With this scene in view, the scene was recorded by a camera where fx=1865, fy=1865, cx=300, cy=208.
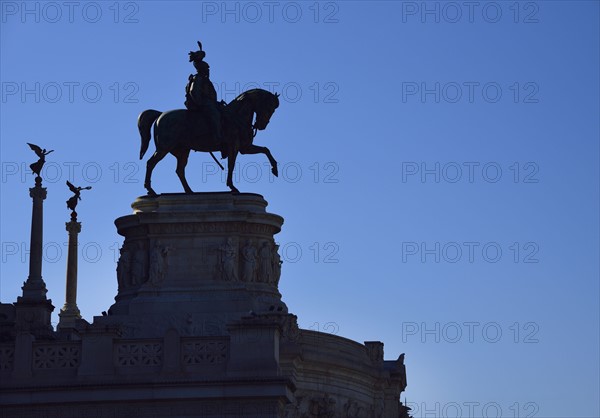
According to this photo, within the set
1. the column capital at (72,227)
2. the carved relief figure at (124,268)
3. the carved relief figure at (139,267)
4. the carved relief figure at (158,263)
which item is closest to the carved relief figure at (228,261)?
the carved relief figure at (158,263)

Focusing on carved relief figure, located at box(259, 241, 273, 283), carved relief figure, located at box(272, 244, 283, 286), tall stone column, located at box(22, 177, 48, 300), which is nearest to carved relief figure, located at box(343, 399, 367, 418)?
carved relief figure, located at box(272, 244, 283, 286)

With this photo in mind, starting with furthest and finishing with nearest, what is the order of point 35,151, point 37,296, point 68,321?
1. point 68,321
2. point 35,151
3. point 37,296

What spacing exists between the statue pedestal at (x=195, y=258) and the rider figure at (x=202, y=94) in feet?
10.6

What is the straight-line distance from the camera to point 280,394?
163 feet

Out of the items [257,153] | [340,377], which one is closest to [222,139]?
[257,153]

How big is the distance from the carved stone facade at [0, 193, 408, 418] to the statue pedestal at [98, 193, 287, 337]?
40 millimetres

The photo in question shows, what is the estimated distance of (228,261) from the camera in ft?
241

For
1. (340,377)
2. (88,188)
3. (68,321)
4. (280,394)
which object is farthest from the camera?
(88,188)

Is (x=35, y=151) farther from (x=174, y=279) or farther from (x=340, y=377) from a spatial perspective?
(x=340, y=377)

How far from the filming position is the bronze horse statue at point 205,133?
248 feet

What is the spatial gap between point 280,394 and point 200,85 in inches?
1104

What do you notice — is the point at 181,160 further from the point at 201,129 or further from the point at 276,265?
the point at 276,265

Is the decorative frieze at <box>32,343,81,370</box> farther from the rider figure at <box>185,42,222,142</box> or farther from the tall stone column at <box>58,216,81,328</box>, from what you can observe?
the tall stone column at <box>58,216,81,328</box>

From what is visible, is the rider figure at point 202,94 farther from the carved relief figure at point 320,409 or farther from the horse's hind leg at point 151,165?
the carved relief figure at point 320,409
